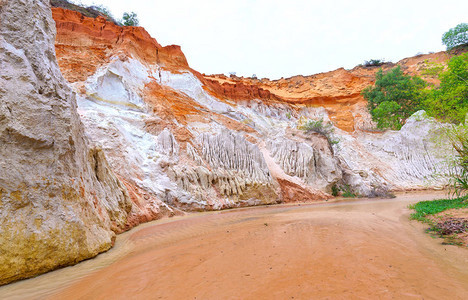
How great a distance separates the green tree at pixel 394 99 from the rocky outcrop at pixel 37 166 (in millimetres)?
32158

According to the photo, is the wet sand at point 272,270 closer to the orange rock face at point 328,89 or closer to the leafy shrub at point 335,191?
the leafy shrub at point 335,191

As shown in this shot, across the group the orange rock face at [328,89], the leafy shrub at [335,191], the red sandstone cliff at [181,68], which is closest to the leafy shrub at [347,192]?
the leafy shrub at [335,191]

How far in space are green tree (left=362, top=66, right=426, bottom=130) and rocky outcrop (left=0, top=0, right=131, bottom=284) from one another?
32.2 m

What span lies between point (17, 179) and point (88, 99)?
13.3m

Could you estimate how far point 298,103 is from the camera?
39.6 meters

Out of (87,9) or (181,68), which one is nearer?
(181,68)

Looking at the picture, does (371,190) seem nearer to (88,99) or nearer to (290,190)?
(290,190)

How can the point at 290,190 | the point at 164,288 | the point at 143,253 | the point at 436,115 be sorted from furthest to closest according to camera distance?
the point at 290,190 < the point at 436,115 < the point at 143,253 < the point at 164,288

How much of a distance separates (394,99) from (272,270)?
35571mm

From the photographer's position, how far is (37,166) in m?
3.71

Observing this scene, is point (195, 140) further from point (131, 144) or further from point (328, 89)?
point (328, 89)

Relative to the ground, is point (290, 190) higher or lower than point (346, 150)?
lower

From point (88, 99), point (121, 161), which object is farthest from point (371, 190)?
point (88, 99)

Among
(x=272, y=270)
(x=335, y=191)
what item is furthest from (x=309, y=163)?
(x=272, y=270)
